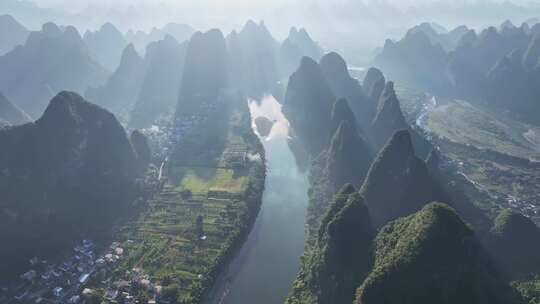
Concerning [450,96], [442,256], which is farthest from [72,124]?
[450,96]

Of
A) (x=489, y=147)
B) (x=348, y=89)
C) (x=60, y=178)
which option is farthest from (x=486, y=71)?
(x=60, y=178)

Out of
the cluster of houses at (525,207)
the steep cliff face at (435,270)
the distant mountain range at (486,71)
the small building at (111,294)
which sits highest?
the distant mountain range at (486,71)

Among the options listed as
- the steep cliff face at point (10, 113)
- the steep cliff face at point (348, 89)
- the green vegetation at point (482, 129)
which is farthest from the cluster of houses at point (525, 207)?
the steep cliff face at point (10, 113)

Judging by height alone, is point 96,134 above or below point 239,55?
below

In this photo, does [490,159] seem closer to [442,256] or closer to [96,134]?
[442,256]

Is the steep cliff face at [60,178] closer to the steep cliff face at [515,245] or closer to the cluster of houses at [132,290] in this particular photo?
the cluster of houses at [132,290]

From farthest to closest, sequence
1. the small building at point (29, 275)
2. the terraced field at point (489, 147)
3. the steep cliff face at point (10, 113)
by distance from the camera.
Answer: the steep cliff face at point (10, 113) < the terraced field at point (489, 147) < the small building at point (29, 275)

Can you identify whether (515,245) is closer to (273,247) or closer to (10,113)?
(273,247)

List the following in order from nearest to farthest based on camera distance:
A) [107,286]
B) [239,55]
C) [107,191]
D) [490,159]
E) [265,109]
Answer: [107,286] → [107,191] → [490,159] → [265,109] → [239,55]
